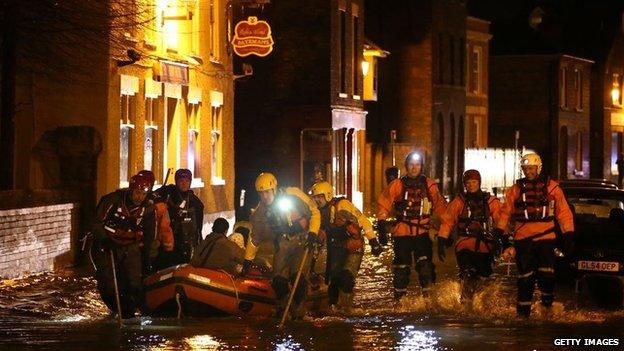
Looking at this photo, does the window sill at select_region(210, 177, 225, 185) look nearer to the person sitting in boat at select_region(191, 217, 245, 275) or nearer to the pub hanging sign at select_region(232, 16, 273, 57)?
the pub hanging sign at select_region(232, 16, 273, 57)

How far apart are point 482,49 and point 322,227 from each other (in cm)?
4236

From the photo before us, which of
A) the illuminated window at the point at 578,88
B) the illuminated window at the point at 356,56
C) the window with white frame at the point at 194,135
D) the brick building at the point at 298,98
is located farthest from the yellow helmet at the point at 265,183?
the illuminated window at the point at 578,88

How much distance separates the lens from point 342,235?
58.0ft

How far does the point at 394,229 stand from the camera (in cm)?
1812

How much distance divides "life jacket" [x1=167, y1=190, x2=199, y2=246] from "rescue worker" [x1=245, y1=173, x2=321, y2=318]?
2.95 m

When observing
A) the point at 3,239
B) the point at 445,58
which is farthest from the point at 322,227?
the point at 445,58

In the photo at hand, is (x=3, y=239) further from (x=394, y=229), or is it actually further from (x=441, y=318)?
(x=441, y=318)

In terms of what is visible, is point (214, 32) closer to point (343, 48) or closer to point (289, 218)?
point (343, 48)

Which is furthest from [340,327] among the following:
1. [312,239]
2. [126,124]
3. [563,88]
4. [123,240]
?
[563,88]

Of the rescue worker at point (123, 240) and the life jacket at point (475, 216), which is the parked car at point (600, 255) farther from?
the rescue worker at point (123, 240)

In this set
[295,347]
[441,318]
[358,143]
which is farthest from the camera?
[358,143]

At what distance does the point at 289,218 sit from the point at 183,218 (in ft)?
11.3

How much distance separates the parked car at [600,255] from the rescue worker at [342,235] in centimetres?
347

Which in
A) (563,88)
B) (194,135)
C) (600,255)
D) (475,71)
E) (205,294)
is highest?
(475,71)
